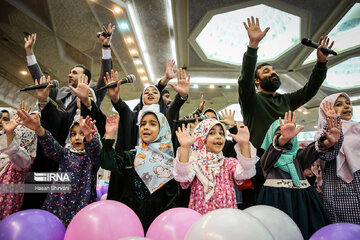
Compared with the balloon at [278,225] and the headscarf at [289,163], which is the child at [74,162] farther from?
the headscarf at [289,163]

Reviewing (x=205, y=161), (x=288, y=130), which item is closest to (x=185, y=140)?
(x=205, y=161)

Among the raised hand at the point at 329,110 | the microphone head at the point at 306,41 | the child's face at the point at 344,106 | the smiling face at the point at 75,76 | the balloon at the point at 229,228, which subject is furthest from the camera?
the smiling face at the point at 75,76

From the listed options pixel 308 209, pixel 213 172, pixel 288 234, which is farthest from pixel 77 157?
pixel 308 209

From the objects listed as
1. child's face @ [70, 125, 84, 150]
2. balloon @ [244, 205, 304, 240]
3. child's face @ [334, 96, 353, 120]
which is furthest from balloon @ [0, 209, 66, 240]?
child's face @ [334, 96, 353, 120]

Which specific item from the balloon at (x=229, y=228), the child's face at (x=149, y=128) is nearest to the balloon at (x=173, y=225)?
the balloon at (x=229, y=228)

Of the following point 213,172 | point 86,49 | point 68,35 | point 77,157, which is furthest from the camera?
point 86,49

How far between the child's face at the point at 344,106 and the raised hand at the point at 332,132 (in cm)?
39

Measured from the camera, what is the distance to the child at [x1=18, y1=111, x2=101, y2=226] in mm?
1650

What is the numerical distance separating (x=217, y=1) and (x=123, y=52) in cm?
241

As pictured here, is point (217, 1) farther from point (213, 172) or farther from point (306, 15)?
point (213, 172)

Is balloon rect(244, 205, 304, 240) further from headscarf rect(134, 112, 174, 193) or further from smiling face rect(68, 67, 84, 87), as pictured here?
smiling face rect(68, 67, 84, 87)

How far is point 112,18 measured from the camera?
405 centimetres

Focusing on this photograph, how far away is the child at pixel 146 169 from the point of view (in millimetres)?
1613

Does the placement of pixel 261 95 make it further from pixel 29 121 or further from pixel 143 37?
pixel 143 37
